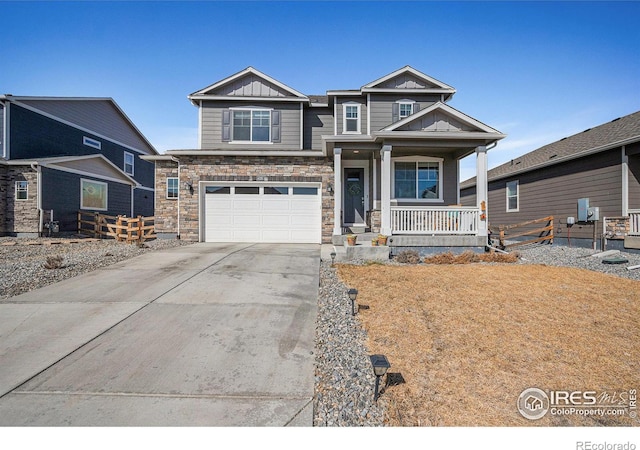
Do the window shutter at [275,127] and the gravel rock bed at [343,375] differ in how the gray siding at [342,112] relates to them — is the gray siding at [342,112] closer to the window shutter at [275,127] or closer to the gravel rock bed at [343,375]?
the window shutter at [275,127]

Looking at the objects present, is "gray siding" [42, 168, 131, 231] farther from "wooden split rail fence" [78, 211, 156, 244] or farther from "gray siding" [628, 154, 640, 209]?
"gray siding" [628, 154, 640, 209]

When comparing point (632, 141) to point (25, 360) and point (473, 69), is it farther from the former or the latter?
point (25, 360)

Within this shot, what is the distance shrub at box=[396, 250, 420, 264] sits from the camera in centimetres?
835

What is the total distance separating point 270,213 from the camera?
11.4 m

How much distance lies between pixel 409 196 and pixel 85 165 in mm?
16872

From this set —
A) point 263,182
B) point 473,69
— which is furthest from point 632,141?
point 263,182

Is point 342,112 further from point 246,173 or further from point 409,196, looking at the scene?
point 246,173

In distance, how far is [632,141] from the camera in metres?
9.20

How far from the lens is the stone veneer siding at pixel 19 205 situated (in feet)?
45.6

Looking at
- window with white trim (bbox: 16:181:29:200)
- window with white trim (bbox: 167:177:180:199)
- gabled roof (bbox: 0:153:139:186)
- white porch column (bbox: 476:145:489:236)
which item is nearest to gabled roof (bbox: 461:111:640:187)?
white porch column (bbox: 476:145:489:236)

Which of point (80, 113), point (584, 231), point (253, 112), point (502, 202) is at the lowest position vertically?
point (584, 231)

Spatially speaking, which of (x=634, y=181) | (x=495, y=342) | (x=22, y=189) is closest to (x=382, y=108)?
(x=634, y=181)
